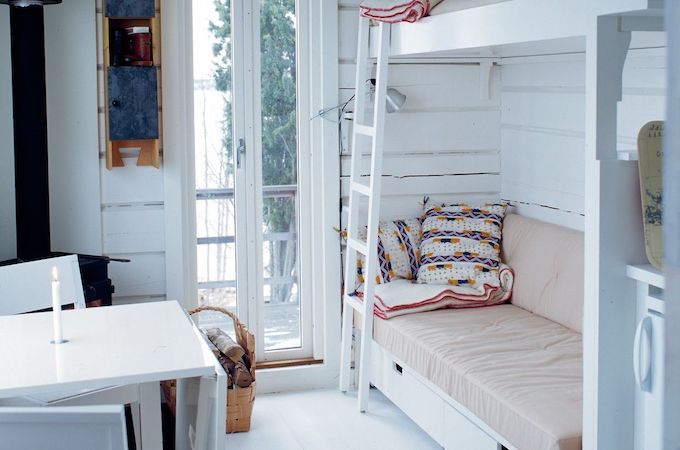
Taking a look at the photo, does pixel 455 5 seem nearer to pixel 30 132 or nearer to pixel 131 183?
pixel 131 183

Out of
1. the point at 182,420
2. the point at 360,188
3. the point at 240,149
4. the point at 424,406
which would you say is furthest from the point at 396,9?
the point at 182,420

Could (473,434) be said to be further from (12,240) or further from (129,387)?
(12,240)

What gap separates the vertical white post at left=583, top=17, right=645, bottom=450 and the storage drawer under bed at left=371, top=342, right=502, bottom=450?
0.71 meters

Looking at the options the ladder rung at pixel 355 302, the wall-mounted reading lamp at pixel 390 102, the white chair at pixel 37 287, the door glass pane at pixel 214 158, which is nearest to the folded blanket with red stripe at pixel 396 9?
the wall-mounted reading lamp at pixel 390 102

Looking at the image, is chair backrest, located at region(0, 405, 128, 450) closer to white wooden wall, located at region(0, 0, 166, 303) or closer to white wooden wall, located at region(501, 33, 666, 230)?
white wooden wall, located at region(501, 33, 666, 230)

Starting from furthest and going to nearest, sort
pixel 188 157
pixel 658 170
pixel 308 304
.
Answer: pixel 308 304
pixel 188 157
pixel 658 170

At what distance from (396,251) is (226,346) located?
3.25ft

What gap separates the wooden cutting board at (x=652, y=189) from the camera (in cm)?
220

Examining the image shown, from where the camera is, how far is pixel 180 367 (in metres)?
2.27

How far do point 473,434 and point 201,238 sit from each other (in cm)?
185

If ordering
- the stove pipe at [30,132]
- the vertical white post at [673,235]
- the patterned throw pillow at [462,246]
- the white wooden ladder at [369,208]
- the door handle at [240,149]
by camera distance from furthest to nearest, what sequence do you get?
the door handle at [240,149] < the patterned throw pillow at [462,246] < the white wooden ladder at [369,208] < the stove pipe at [30,132] < the vertical white post at [673,235]

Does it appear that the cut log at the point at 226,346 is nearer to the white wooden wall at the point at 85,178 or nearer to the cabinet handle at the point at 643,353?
the white wooden wall at the point at 85,178

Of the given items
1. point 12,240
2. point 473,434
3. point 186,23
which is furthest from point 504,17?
point 12,240

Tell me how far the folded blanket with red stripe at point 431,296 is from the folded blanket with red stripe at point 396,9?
124 centimetres
